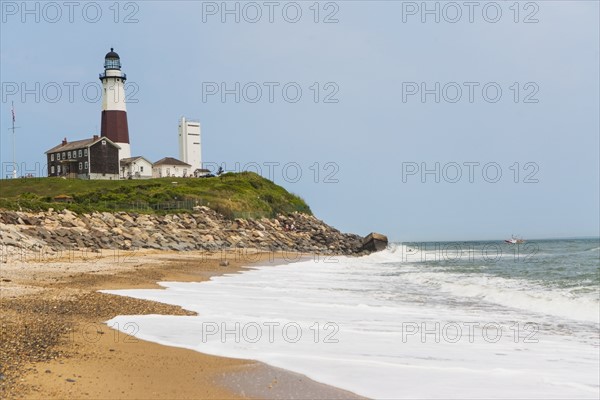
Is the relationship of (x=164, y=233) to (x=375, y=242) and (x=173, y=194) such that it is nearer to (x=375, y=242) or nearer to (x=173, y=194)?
(x=173, y=194)

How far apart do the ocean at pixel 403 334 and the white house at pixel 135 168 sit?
5396 centimetres

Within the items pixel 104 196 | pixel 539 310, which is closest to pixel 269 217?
pixel 104 196

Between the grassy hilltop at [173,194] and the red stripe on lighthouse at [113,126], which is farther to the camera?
the red stripe on lighthouse at [113,126]

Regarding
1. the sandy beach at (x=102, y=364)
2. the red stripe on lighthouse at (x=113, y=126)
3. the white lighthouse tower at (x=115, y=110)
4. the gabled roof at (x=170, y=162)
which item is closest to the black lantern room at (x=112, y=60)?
the white lighthouse tower at (x=115, y=110)

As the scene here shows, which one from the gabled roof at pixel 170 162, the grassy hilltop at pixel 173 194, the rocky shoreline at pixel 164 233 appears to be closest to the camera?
the rocky shoreline at pixel 164 233

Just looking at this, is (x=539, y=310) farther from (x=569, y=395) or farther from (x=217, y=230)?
(x=217, y=230)

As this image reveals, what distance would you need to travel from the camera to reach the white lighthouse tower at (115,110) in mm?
66312

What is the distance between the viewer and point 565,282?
18.5m

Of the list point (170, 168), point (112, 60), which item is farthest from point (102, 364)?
point (170, 168)

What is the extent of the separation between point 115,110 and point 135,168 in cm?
672

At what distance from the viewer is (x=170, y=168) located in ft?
241

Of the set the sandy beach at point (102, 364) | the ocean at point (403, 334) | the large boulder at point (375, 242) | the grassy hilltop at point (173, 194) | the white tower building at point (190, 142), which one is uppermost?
the white tower building at point (190, 142)

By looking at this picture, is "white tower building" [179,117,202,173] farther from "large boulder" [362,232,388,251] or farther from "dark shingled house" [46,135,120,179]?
"large boulder" [362,232,388,251]

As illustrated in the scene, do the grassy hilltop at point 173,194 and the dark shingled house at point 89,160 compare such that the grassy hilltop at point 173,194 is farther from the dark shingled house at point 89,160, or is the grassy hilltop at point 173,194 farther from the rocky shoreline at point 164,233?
the dark shingled house at point 89,160
